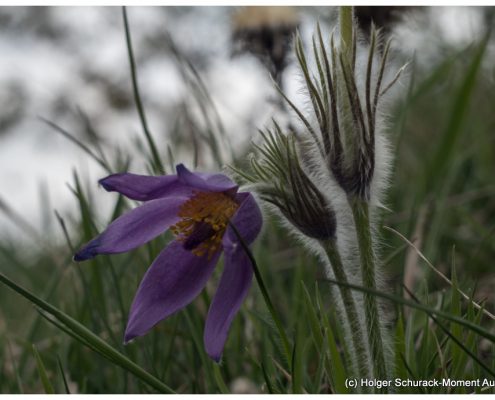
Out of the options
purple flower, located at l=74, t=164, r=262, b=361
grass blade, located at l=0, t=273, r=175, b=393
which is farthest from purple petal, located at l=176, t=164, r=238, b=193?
grass blade, located at l=0, t=273, r=175, b=393

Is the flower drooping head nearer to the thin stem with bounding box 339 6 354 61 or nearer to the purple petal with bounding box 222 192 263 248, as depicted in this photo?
the purple petal with bounding box 222 192 263 248

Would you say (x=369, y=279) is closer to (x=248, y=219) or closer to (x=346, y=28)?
(x=248, y=219)

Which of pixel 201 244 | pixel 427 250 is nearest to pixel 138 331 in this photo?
pixel 201 244

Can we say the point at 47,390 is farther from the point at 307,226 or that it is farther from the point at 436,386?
the point at 436,386

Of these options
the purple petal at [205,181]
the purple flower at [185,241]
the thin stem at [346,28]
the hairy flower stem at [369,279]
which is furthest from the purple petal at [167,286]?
the thin stem at [346,28]

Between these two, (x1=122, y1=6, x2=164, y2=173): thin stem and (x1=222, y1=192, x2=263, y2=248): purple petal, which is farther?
(x1=122, y1=6, x2=164, y2=173): thin stem

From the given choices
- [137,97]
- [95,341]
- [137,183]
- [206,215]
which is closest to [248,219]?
[206,215]
